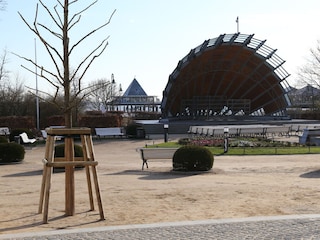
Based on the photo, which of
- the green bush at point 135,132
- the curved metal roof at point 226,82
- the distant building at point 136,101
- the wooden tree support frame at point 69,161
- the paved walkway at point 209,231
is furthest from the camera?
the distant building at point 136,101

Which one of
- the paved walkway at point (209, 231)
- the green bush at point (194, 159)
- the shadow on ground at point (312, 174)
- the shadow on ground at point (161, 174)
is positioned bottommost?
the paved walkway at point (209, 231)

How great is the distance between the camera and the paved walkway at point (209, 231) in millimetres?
6730

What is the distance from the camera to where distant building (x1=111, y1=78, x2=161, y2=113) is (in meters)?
87.6

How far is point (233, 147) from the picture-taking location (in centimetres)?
2552

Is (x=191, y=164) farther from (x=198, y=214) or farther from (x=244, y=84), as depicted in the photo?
(x=244, y=84)

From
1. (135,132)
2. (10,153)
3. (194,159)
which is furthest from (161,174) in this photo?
(135,132)

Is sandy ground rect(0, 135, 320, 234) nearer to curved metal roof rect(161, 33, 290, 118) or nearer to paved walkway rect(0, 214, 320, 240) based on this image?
paved walkway rect(0, 214, 320, 240)

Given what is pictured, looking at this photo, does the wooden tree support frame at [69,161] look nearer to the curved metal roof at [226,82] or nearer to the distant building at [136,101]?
the curved metal roof at [226,82]

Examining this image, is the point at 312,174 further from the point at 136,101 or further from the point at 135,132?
the point at 136,101

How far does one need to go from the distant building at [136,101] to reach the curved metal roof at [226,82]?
95.7ft

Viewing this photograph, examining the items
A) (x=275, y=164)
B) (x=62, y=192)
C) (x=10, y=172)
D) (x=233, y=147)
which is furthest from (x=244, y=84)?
(x=62, y=192)

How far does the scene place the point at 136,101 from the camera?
300 feet

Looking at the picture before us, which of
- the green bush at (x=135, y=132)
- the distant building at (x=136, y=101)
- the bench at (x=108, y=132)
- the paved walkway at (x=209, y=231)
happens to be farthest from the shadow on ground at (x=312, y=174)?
the distant building at (x=136, y=101)

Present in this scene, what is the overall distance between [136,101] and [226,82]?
1434 inches
